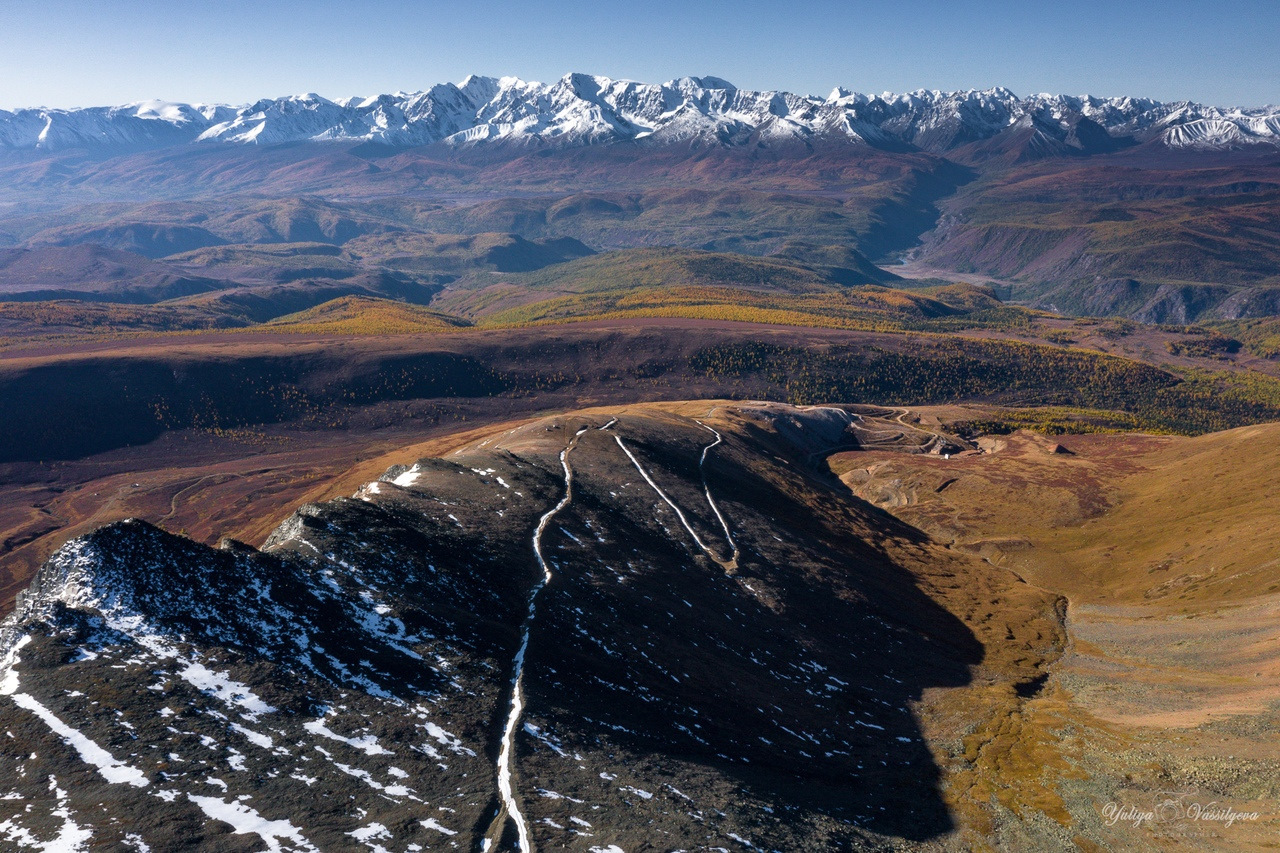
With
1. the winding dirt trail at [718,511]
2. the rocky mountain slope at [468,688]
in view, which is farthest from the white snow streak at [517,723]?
the winding dirt trail at [718,511]

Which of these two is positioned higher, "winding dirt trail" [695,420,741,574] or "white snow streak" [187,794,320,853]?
"white snow streak" [187,794,320,853]

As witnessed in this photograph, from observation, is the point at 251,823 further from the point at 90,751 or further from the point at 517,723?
the point at 517,723

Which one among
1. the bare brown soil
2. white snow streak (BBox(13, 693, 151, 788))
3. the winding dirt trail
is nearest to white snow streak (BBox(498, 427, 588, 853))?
white snow streak (BBox(13, 693, 151, 788))

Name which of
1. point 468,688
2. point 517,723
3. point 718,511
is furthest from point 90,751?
point 718,511

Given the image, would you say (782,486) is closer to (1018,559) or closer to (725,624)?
(1018,559)

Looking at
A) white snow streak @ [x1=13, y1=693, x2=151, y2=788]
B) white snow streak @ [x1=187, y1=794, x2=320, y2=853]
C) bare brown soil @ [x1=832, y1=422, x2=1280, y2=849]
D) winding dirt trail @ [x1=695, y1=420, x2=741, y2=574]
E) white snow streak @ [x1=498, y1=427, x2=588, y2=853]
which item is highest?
white snow streak @ [x1=13, y1=693, x2=151, y2=788]

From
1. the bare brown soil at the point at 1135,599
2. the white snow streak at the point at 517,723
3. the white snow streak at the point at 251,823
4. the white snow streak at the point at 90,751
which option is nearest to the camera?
the white snow streak at the point at 251,823

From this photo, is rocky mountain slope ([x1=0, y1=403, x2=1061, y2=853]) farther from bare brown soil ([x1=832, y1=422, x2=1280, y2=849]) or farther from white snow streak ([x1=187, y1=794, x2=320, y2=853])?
bare brown soil ([x1=832, y1=422, x2=1280, y2=849])

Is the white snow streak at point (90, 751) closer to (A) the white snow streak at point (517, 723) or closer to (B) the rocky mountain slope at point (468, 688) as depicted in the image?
(B) the rocky mountain slope at point (468, 688)

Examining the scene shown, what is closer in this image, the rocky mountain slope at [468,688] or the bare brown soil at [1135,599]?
the rocky mountain slope at [468,688]
